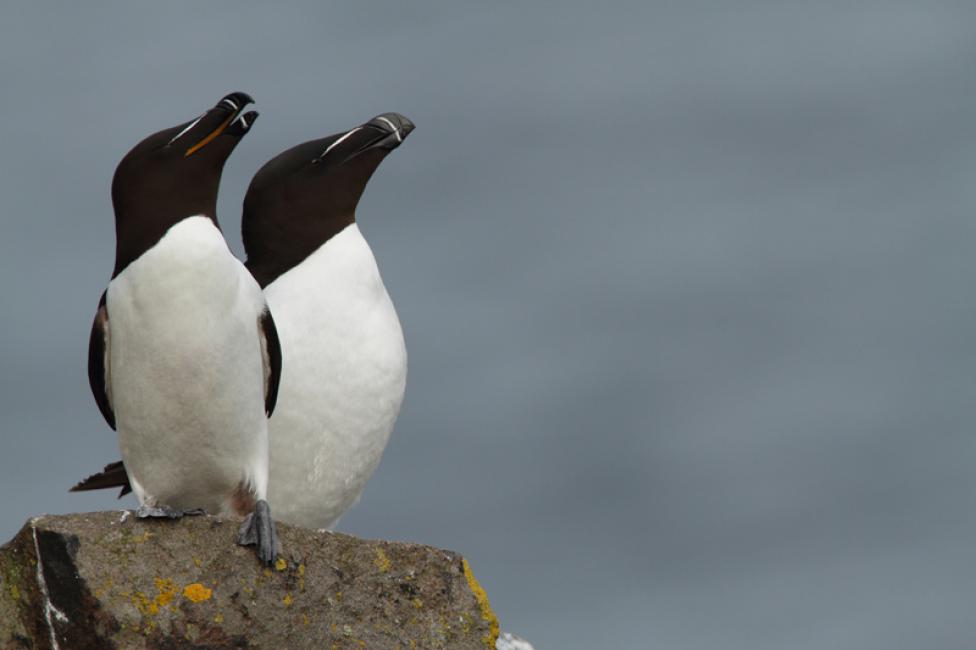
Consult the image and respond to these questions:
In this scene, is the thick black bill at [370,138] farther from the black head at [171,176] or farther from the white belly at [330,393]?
the black head at [171,176]

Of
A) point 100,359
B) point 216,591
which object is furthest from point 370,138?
Result: point 216,591

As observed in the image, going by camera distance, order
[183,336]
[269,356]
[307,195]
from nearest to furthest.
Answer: [183,336], [269,356], [307,195]

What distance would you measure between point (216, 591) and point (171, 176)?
2079mm

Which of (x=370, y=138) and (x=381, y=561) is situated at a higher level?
(x=370, y=138)

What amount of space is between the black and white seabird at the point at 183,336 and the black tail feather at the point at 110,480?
127 centimetres

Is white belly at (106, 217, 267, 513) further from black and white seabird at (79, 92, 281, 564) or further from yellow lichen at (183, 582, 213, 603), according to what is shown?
yellow lichen at (183, 582, 213, 603)

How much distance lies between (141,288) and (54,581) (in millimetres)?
1506

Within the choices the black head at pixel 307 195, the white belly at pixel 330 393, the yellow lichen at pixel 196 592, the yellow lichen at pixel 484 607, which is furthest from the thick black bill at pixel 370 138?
the yellow lichen at pixel 196 592

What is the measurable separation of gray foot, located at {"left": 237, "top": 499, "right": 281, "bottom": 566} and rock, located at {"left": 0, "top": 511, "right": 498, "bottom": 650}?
0.04m

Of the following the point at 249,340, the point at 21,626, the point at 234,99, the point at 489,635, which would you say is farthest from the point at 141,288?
the point at 489,635

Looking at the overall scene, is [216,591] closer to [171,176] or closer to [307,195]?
[171,176]

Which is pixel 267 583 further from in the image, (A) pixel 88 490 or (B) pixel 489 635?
(A) pixel 88 490

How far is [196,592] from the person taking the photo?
22.5 feet

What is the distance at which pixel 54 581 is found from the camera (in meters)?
6.71
